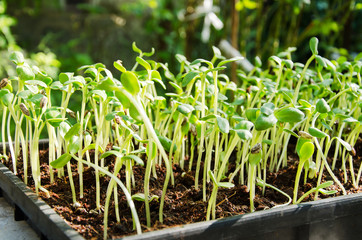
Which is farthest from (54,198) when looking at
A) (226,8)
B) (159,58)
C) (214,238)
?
(159,58)

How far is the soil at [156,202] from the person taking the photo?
2.91 feet

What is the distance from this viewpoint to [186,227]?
2.53ft

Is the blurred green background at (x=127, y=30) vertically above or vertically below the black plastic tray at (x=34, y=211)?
above

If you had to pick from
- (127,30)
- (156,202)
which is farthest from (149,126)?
(127,30)

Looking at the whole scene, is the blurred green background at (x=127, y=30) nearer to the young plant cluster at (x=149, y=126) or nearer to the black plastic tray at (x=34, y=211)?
the young plant cluster at (x=149, y=126)

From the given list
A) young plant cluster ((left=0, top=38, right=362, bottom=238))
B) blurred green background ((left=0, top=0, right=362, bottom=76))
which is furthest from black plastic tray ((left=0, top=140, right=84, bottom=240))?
blurred green background ((left=0, top=0, right=362, bottom=76))

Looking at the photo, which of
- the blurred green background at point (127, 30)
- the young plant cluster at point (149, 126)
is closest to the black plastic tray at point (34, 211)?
the young plant cluster at point (149, 126)

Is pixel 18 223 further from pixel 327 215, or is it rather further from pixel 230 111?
pixel 327 215

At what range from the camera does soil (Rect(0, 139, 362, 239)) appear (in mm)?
887

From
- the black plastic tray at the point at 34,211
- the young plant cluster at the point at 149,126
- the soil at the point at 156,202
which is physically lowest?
the soil at the point at 156,202

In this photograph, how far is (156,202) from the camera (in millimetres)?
972

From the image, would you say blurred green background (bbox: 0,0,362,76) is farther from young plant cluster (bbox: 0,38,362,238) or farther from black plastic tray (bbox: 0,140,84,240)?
black plastic tray (bbox: 0,140,84,240)

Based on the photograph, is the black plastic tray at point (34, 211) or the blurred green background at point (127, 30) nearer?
the black plastic tray at point (34, 211)

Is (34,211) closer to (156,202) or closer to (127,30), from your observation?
(156,202)
